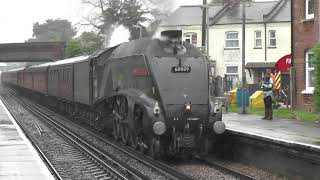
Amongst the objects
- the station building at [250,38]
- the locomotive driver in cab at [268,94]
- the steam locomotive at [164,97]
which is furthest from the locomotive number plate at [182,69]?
the station building at [250,38]

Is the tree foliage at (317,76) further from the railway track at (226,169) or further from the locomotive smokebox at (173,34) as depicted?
the locomotive smokebox at (173,34)

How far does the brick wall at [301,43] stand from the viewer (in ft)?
69.2

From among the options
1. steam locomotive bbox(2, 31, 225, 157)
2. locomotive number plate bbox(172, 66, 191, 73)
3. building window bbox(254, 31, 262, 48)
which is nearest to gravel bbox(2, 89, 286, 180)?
steam locomotive bbox(2, 31, 225, 157)

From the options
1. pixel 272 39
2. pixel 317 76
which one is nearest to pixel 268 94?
pixel 317 76

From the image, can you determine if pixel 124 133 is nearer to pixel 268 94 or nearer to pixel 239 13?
pixel 268 94

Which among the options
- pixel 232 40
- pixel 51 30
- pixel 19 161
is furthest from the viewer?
pixel 51 30

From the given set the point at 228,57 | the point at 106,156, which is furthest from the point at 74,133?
the point at 228,57

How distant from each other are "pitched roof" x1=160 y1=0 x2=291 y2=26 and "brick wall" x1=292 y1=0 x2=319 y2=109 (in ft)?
75.0

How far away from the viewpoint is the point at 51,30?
117 metres

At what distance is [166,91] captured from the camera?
12.5m

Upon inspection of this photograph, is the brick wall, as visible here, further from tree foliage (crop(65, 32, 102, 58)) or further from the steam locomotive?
tree foliage (crop(65, 32, 102, 58))

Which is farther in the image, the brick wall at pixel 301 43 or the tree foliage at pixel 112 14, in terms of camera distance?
the tree foliage at pixel 112 14

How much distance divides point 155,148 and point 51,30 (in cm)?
10765

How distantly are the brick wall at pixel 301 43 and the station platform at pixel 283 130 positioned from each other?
3534 mm
